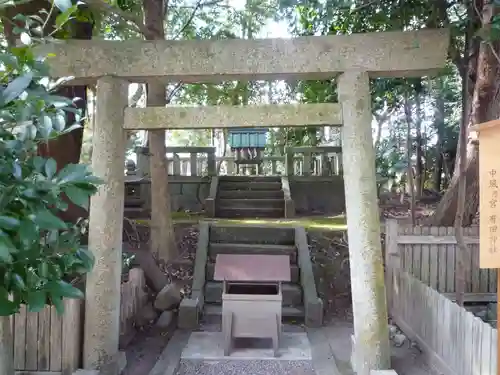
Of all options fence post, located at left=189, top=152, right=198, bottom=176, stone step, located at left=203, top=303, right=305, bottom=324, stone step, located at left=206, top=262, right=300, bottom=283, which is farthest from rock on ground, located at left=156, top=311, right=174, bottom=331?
fence post, located at left=189, top=152, right=198, bottom=176

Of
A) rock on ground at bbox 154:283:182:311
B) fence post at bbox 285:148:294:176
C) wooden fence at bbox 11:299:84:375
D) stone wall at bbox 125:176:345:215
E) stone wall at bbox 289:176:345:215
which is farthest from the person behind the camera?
fence post at bbox 285:148:294:176

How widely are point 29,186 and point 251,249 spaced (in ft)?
20.9

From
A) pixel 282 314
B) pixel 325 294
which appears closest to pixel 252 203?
pixel 325 294

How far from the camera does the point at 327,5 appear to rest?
5246 millimetres

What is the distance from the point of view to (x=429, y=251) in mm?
6922

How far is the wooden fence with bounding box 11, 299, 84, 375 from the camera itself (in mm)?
4445

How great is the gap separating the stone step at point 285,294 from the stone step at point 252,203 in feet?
14.7

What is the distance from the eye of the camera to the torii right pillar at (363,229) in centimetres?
461

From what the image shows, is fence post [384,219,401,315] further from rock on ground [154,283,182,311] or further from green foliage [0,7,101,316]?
Result: green foliage [0,7,101,316]

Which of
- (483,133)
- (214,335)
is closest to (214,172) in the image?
(214,335)

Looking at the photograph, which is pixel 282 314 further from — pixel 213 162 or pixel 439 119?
pixel 439 119

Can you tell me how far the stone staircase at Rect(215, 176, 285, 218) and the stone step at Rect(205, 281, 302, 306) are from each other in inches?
161

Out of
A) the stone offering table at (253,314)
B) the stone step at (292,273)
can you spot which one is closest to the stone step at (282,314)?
the stone step at (292,273)

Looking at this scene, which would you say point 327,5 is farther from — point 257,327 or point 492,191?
point 257,327
